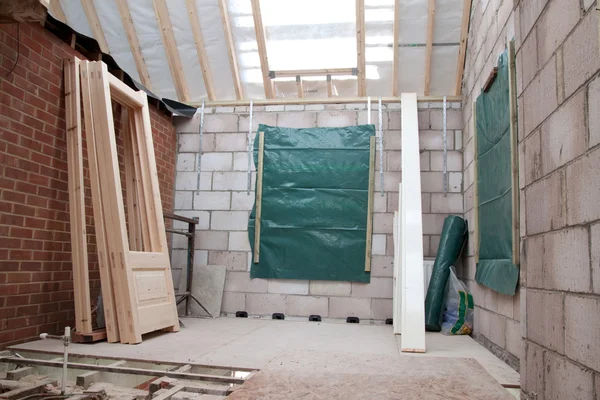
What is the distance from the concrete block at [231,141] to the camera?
588 cm

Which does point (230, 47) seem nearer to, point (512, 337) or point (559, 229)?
point (512, 337)

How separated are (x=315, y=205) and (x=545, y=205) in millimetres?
3707

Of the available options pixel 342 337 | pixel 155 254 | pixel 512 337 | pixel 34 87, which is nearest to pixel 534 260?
pixel 512 337

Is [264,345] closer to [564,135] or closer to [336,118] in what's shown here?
[564,135]

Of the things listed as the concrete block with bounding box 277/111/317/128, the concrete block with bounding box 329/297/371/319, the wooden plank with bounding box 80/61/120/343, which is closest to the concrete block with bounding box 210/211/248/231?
the concrete block with bounding box 277/111/317/128

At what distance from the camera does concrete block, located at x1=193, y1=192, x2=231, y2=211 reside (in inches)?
228

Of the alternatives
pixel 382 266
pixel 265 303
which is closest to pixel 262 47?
pixel 382 266

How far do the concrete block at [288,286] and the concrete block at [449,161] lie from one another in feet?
6.51

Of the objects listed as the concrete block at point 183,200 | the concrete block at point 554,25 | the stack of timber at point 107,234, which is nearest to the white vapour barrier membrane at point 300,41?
the concrete block at point 183,200

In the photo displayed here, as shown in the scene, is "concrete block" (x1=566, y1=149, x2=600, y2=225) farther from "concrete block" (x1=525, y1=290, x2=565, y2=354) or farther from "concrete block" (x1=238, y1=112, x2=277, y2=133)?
"concrete block" (x1=238, y1=112, x2=277, y2=133)

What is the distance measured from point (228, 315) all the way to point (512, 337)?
3276 mm

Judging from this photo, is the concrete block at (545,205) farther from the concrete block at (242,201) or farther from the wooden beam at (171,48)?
the wooden beam at (171,48)

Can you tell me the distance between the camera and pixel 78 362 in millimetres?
3104

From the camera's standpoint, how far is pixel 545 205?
1.92 meters
